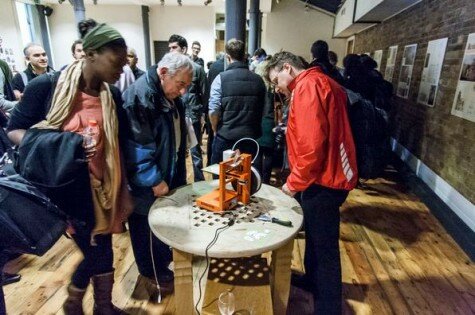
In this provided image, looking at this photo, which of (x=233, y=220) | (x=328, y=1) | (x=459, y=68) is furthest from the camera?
(x=328, y=1)

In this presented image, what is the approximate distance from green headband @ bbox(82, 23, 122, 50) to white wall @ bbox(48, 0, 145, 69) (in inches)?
389

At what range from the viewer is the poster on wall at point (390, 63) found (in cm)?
519

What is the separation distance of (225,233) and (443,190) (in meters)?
2.75

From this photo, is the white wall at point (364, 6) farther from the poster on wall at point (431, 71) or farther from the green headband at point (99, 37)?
the green headband at point (99, 37)

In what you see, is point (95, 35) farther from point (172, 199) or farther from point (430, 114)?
point (430, 114)

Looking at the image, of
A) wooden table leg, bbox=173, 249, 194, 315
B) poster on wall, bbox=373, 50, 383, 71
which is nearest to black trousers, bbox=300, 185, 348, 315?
wooden table leg, bbox=173, 249, 194, 315

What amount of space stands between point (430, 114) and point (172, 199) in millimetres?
3317

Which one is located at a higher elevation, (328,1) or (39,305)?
(328,1)

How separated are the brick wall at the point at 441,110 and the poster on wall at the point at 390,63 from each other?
0.85 ft

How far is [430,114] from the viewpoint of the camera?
3.51 metres

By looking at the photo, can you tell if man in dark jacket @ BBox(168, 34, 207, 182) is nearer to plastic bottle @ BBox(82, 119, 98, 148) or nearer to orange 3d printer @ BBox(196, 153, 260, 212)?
orange 3d printer @ BBox(196, 153, 260, 212)

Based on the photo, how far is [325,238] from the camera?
58.2 inches

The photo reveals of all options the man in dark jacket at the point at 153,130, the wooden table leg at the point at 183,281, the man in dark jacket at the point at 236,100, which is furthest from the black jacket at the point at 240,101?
the wooden table leg at the point at 183,281

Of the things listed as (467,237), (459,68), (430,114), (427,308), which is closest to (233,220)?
(427,308)
